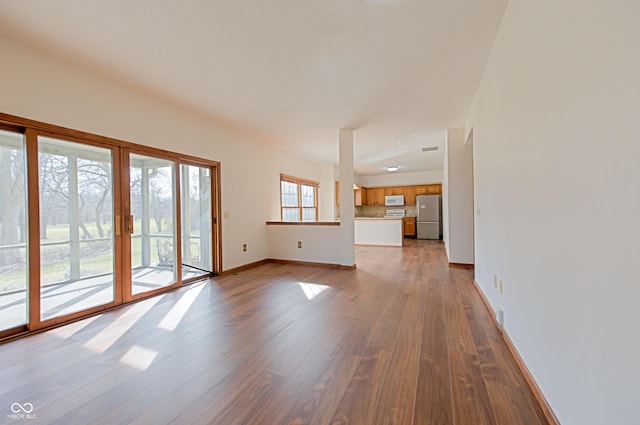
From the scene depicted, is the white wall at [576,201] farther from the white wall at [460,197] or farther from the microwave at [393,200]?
the microwave at [393,200]

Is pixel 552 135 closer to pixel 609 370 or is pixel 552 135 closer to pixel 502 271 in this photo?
pixel 609 370

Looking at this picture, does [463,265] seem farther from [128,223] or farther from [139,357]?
[128,223]

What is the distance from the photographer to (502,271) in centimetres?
220

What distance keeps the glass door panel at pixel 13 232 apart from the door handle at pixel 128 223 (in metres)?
0.80

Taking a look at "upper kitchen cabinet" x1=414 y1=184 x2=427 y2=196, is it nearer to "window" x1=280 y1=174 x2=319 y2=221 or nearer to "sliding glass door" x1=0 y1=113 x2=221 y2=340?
"window" x1=280 y1=174 x2=319 y2=221

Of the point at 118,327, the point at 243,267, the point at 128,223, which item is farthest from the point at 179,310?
the point at 243,267

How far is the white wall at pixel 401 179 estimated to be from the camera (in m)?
9.20

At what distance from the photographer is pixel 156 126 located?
10.9 feet

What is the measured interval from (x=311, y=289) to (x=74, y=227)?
8.67 ft

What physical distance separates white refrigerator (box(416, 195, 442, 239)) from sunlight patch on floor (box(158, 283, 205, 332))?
7253 millimetres

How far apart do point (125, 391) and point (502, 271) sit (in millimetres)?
2780

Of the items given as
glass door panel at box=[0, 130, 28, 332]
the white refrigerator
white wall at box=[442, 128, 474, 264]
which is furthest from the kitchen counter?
glass door panel at box=[0, 130, 28, 332]

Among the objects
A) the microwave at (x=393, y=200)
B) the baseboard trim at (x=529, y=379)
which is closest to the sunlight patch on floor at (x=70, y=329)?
the baseboard trim at (x=529, y=379)

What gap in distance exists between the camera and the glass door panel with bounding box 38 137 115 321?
2.46 m
